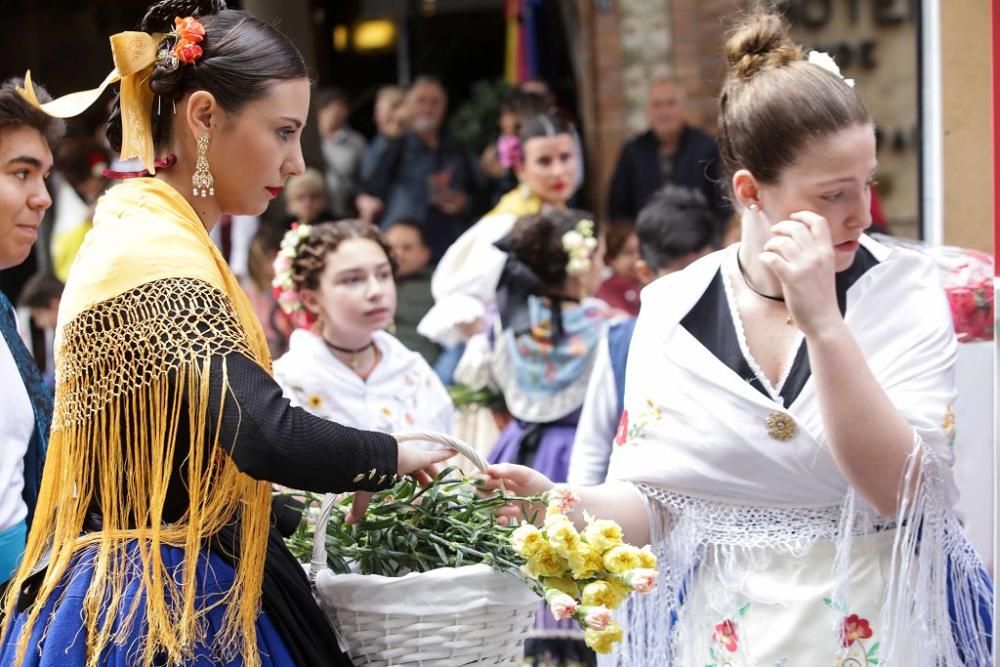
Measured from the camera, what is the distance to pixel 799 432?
8.16 ft

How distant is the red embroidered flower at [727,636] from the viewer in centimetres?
260

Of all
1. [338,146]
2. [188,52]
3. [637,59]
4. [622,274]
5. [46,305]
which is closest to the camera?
[188,52]

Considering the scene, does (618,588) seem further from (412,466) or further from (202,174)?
(202,174)

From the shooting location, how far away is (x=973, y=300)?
12.0 feet

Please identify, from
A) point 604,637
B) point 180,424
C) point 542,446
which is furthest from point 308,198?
point 604,637

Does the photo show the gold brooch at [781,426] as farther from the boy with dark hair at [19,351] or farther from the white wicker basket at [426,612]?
the boy with dark hair at [19,351]

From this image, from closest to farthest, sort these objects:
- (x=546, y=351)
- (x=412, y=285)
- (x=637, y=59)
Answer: (x=546, y=351) → (x=412, y=285) → (x=637, y=59)

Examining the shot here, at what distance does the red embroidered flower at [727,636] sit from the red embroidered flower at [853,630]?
199 millimetres

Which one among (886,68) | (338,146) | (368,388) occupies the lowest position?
(368,388)

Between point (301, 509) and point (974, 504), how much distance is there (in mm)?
1963

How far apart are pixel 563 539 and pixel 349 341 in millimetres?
2347

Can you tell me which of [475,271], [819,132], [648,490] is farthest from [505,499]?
[475,271]

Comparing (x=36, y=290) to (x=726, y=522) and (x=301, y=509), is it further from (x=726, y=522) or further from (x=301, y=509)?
(x=726, y=522)

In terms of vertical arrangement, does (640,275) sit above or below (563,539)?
above
